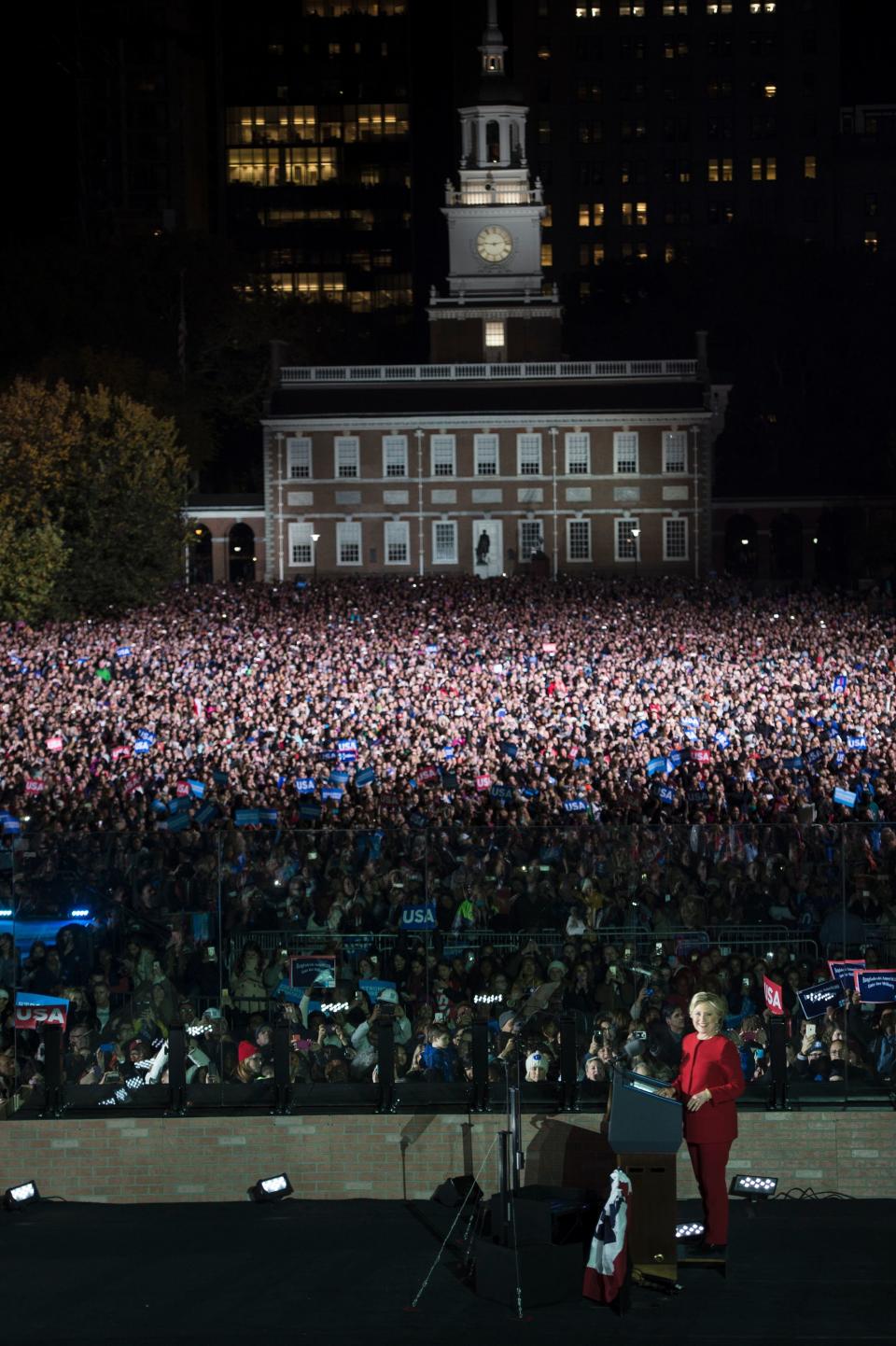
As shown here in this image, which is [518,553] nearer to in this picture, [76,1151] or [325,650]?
[325,650]

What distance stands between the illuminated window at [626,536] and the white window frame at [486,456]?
5.37 meters

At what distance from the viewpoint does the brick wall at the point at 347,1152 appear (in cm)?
1443

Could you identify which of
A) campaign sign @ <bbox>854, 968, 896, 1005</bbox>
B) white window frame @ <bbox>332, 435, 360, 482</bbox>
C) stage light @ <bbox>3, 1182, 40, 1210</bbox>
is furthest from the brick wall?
white window frame @ <bbox>332, 435, 360, 482</bbox>

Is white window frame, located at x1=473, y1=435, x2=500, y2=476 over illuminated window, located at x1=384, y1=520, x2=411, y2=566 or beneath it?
over

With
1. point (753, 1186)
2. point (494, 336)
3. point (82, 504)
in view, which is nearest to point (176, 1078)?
point (753, 1186)

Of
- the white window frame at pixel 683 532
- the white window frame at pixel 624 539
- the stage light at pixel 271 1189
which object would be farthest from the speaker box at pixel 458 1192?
the white window frame at pixel 683 532

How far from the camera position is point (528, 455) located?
79.4 metres

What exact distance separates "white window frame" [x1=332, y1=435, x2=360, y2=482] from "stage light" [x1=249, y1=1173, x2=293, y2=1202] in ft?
218

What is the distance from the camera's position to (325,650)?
41.1 meters

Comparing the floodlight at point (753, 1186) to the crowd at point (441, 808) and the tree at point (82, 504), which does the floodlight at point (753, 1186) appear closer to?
the crowd at point (441, 808)

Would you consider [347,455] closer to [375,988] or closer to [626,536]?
[626,536]

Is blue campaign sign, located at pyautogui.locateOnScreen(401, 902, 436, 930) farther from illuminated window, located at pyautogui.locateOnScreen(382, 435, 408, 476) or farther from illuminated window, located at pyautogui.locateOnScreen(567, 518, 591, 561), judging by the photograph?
illuminated window, located at pyautogui.locateOnScreen(382, 435, 408, 476)

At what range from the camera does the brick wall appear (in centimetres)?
1443

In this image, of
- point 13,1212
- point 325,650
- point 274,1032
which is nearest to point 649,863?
point 274,1032
